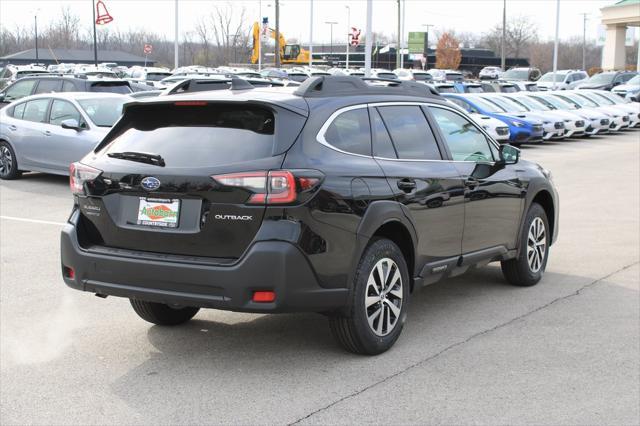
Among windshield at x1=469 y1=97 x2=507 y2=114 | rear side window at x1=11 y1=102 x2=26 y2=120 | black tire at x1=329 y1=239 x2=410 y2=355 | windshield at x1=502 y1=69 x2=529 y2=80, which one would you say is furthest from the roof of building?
black tire at x1=329 y1=239 x2=410 y2=355

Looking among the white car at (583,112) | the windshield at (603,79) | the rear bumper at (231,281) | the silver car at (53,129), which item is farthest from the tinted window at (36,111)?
the windshield at (603,79)

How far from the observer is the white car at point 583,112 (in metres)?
28.4

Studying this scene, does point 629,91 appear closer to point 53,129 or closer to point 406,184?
point 53,129

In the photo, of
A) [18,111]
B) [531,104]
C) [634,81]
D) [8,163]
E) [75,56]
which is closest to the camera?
[8,163]

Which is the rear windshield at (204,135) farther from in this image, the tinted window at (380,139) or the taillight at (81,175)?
the tinted window at (380,139)

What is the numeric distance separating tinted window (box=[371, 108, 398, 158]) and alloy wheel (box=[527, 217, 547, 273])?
225cm

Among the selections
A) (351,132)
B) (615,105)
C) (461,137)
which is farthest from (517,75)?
(351,132)

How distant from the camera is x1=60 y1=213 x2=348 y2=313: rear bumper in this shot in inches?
190

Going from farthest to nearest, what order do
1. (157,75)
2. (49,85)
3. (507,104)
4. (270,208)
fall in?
(157,75)
(507,104)
(49,85)
(270,208)

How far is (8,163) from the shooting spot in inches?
605

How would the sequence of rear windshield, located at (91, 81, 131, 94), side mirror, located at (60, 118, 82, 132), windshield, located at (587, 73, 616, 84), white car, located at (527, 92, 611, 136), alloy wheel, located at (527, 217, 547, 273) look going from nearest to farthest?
alloy wheel, located at (527, 217, 547, 273)
side mirror, located at (60, 118, 82, 132)
rear windshield, located at (91, 81, 131, 94)
white car, located at (527, 92, 611, 136)
windshield, located at (587, 73, 616, 84)

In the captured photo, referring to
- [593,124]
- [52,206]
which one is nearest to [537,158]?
[593,124]

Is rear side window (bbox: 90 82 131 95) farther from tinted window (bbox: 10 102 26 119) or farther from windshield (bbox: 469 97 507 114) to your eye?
windshield (bbox: 469 97 507 114)

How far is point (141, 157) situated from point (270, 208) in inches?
38.9
